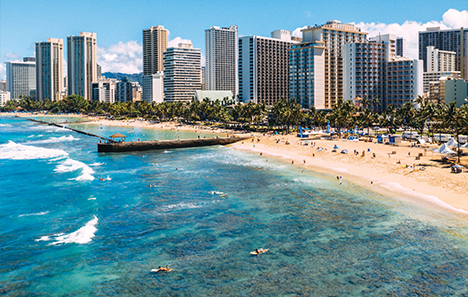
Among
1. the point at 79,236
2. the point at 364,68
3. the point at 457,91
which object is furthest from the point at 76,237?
the point at 457,91

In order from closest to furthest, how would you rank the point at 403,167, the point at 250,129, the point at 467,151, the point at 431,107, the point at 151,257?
the point at 151,257, the point at 403,167, the point at 467,151, the point at 431,107, the point at 250,129

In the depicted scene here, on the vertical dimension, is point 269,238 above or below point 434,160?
below

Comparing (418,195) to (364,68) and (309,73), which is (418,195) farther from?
(364,68)

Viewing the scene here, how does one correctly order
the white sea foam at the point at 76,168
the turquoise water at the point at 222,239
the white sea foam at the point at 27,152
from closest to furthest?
1. the turquoise water at the point at 222,239
2. the white sea foam at the point at 76,168
3. the white sea foam at the point at 27,152

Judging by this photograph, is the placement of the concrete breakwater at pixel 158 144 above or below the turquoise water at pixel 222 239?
above

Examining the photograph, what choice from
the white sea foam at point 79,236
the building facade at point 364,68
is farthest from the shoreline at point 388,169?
the building facade at point 364,68

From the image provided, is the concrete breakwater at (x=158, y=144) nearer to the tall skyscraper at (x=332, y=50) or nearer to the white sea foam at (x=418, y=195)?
the white sea foam at (x=418, y=195)

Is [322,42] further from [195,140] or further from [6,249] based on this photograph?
[6,249]

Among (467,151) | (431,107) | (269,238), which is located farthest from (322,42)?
(269,238)
